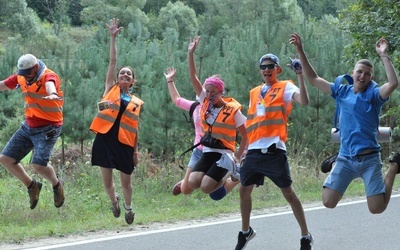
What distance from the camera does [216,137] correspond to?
33.4 ft

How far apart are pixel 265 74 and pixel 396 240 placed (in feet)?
11.1

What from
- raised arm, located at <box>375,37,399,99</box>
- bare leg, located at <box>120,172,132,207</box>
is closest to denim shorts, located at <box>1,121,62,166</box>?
bare leg, located at <box>120,172,132,207</box>

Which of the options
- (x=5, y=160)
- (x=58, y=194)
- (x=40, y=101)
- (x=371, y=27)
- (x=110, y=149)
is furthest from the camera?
(x=371, y=27)

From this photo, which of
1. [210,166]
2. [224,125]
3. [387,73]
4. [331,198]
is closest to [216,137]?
[224,125]

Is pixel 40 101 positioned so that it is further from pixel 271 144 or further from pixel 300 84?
pixel 300 84

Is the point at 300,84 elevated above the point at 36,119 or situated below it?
above

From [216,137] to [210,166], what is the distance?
400 millimetres

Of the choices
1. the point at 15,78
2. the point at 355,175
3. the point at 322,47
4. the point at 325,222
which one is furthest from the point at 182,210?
the point at 322,47

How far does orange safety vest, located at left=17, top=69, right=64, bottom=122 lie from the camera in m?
10.2

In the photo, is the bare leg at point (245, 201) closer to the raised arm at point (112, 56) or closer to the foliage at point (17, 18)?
the raised arm at point (112, 56)

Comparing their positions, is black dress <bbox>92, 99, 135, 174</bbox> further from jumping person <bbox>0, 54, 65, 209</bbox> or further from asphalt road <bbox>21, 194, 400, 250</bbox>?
asphalt road <bbox>21, 194, 400, 250</bbox>

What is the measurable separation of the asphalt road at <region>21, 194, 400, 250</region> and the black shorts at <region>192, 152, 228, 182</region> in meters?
1.07

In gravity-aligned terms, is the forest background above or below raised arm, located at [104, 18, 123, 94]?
below

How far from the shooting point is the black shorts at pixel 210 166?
1017cm
